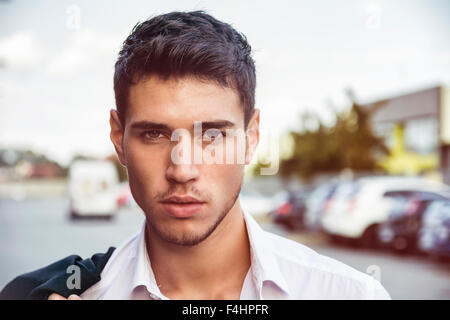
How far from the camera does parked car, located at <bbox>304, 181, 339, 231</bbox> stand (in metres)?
8.69

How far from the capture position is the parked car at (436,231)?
19.4 ft

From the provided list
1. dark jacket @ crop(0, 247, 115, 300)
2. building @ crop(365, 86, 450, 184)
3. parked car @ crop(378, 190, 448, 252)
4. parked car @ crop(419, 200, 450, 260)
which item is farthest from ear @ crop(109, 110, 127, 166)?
building @ crop(365, 86, 450, 184)

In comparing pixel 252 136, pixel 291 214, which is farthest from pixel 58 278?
pixel 291 214

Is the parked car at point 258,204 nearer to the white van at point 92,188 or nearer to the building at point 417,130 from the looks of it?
the white van at point 92,188

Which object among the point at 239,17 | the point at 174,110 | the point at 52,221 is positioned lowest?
the point at 52,221

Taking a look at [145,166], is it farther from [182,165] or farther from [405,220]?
[405,220]

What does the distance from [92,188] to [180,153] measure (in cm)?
1163

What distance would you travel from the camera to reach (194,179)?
1.86 meters

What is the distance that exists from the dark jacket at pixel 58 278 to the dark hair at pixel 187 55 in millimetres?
546

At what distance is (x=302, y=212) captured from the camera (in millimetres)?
10195

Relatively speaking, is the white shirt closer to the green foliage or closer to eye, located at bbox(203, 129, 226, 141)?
eye, located at bbox(203, 129, 226, 141)
